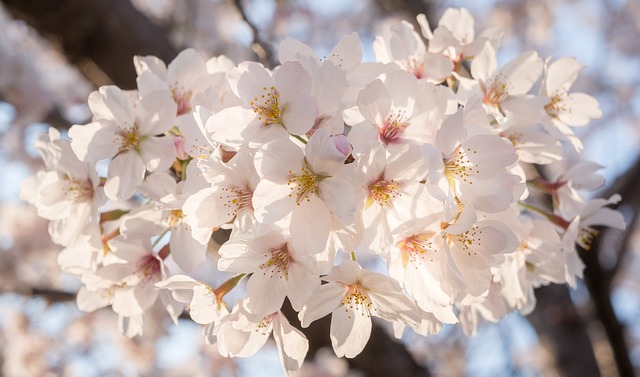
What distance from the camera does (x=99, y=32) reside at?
217 centimetres

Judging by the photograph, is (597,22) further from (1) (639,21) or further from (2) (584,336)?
(2) (584,336)

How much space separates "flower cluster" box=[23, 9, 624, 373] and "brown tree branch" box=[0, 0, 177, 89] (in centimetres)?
104

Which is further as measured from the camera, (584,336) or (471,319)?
(584,336)

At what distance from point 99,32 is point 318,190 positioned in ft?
5.54

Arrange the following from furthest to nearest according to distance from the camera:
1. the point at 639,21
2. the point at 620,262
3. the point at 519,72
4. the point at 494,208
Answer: the point at 639,21 < the point at 620,262 < the point at 519,72 < the point at 494,208

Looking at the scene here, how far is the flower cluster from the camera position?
0.89 meters

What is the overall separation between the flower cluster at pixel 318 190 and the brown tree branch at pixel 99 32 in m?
1.04

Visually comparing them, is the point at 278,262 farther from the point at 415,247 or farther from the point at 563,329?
the point at 563,329

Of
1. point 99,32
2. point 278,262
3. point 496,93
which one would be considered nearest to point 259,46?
point 496,93

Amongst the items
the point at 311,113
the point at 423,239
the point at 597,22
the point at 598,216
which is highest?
the point at 311,113

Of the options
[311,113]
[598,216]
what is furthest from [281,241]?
[598,216]

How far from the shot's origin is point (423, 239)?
0.95m

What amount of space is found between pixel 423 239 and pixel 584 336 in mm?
2401

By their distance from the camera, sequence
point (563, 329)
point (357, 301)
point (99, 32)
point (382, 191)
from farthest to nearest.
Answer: point (563, 329) → point (99, 32) → point (357, 301) → point (382, 191)
